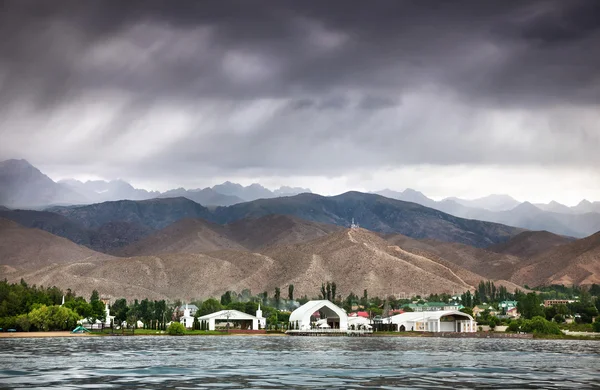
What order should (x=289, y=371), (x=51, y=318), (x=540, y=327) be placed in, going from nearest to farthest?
(x=289, y=371) < (x=51, y=318) < (x=540, y=327)

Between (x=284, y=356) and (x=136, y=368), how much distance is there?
941 inches

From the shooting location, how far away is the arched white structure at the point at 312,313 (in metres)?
188

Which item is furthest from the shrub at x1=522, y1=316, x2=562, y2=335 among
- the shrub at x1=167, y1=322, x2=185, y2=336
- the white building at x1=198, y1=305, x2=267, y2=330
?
the shrub at x1=167, y1=322, x2=185, y2=336

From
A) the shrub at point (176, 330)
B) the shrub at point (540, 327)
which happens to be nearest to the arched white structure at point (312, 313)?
the shrub at point (176, 330)

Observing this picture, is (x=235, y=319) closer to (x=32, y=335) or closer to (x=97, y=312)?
(x=97, y=312)

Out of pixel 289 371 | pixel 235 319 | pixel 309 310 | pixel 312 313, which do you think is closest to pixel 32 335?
pixel 235 319

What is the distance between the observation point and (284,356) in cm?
8400

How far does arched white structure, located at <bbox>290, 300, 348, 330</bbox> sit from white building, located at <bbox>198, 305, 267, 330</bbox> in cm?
868

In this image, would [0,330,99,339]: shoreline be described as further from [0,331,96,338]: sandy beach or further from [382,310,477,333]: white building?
[382,310,477,333]: white building

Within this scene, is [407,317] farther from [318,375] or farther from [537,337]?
[318,375]

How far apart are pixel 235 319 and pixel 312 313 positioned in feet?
63.0

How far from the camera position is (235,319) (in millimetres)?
189250

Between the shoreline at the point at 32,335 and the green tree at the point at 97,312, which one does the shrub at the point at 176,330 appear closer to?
the shoreline at the point at 32,335

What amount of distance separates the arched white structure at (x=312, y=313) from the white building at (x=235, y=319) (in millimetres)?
8682
